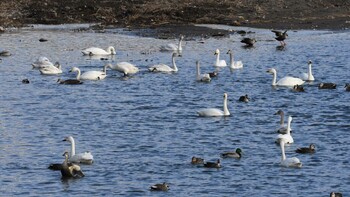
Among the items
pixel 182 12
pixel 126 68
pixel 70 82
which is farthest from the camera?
pixel 182 12

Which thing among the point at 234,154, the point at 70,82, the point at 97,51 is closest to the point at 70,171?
the point at 234,154

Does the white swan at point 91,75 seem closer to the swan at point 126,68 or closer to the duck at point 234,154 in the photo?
the swan at point 126,68

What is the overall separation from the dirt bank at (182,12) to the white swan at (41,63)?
10775 mm

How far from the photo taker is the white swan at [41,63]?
34609 mm

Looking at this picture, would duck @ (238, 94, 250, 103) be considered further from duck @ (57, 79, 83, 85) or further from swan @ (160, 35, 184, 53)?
swan @ (160, 35, 184, 53)

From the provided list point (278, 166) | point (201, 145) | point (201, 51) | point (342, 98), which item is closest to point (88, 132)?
point (201, 145)

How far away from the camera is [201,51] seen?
39.4m

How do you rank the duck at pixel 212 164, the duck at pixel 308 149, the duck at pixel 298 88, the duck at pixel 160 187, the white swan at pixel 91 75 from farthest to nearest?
1. the white swan at pixel 91 75
2. the duck at pixel 298 88
3. the duck at pixel 308 149
4. the duck at pixel 212 164
5. the duck at pixel 160 187

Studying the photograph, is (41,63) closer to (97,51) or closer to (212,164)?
(97,51)

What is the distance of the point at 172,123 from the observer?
82.7ft

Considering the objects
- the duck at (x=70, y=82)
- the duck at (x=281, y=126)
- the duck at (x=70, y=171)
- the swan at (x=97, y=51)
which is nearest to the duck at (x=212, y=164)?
the duck at (x=70, y=171)

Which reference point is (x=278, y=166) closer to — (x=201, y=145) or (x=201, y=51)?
(x=201, y=145)

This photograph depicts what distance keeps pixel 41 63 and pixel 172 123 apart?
10.8 meters

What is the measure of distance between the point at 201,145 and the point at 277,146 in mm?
1646
